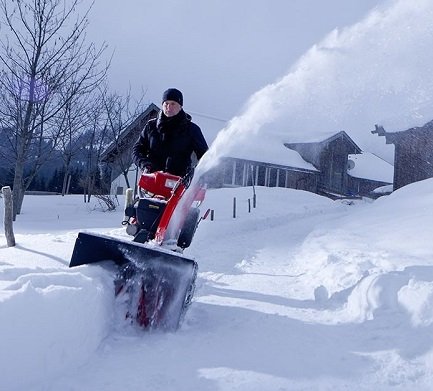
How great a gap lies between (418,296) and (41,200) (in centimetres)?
2512

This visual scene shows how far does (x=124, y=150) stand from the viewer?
91.8 ft

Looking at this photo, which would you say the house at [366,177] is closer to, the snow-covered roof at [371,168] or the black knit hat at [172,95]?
the snow-covered roof at [371,168]

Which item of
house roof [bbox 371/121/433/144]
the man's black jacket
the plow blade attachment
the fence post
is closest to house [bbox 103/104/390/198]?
house roof [bbox 371/121/433/144]

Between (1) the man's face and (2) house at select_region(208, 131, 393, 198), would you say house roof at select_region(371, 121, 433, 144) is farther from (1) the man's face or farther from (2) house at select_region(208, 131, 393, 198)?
(1) the man's face

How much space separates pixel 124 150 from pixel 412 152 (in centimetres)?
1628

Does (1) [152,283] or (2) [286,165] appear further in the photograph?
(2) [286,165]

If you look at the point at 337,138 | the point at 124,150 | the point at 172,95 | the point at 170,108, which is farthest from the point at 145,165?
the point at 337,138

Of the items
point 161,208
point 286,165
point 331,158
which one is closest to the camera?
point 161,208

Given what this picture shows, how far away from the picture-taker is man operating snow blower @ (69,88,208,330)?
3262 mm

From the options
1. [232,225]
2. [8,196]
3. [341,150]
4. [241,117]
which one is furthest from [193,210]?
[341,150]

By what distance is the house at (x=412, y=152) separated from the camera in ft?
70.8

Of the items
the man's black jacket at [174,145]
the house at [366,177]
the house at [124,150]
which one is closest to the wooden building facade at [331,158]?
the house at [366,177]

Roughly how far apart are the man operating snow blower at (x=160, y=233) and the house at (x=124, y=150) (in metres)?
21.7

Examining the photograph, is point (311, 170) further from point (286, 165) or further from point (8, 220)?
point (8, 220)
